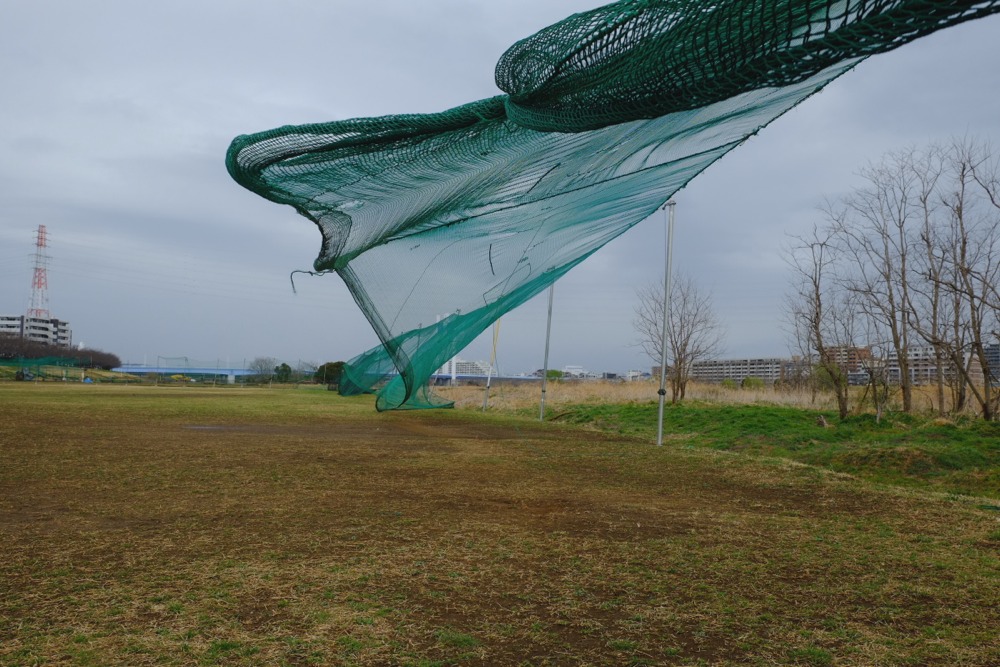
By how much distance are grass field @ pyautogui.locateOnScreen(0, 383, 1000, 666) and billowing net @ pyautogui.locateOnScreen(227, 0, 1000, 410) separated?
2225 millimetres

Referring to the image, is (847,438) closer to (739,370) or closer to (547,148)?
(547,148)

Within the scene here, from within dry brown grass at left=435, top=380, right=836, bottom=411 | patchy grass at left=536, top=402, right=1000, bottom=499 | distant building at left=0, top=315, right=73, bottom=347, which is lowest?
patchy grass at left=536, top=402, right=1000, bottom=499

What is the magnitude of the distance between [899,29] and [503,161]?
13.9ft

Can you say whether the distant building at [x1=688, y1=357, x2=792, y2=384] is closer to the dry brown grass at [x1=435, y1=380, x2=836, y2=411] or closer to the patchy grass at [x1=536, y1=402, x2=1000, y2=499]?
the dry brown grass at [x1=435, y1=380, x2=836, y2=411]

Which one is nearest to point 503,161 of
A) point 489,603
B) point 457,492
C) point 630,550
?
point 457,492

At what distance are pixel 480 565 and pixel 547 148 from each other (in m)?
3.42

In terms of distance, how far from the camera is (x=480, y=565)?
4.04 meters

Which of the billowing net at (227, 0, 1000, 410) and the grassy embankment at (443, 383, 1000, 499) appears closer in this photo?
the billowing net at (227, 0, 1000, 410)

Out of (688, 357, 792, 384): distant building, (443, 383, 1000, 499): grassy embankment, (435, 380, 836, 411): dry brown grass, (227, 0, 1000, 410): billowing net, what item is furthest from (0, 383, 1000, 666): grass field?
(688, 357, 792, 384): distant building

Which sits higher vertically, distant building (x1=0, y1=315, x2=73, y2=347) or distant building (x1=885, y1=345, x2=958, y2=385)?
distant building (x1=0, y1=315, x2=73, y2=347)

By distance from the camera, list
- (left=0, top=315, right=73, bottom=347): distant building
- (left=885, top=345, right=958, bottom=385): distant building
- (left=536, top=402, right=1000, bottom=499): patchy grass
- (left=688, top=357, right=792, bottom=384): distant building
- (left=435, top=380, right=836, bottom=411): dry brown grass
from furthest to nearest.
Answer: (left=0, top=315, right=73, bottom=347): distant building, (left=688, top=357, right=792, bottom=384): distant building, (left=435, top=380, right=836, bottom=411): dry brown grass, (left=885, top=345, right=958, bottom=385): distant building, (left=536, top=402, right=1000, bottom=499): patchy grass

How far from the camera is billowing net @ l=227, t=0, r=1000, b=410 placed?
9.32 feet

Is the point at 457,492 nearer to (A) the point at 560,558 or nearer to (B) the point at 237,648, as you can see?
(A) the point at 560,558

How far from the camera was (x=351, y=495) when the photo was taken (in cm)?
637
